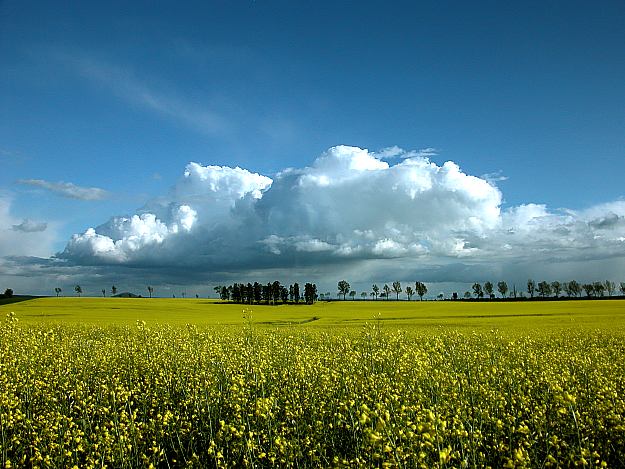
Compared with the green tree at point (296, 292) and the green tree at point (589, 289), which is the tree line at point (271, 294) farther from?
the green tree at point (589, 289)

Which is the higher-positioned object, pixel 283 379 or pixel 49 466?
pixel 283 379

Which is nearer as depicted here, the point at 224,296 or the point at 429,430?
the point at 429,430

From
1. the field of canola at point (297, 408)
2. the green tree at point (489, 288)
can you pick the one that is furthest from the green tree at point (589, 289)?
the field of canola at point (297, 408)

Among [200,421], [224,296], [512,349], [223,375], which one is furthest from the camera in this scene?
[224,296]

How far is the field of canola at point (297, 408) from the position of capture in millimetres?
5367

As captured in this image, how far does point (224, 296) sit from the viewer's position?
15025 centimetres

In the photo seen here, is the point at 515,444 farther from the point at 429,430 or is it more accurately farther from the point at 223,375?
the point at 223,375

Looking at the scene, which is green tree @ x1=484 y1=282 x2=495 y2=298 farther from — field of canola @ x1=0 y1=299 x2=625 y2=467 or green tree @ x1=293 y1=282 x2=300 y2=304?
field of canola @ x1=0 y1=299 x2=625 y2=467

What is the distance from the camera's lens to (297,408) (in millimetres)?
7297

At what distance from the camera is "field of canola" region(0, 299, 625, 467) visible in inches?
211

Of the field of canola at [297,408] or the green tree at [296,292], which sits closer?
the field of canola at [297,408]

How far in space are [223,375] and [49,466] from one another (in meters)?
4.02

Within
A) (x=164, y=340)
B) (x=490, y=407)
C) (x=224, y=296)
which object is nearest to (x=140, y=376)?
(x=164, y=340)

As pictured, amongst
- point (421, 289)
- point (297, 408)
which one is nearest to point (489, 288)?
point (421, 289)
